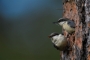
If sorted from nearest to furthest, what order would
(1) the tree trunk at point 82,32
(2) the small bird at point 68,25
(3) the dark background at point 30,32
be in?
1. (1) the tree trunk at point 82,32
2. (2) the small bird at point 68,25
3. (3) the dark background at point 30,32

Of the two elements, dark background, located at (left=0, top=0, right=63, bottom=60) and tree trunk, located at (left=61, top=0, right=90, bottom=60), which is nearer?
tree trunk, located at (left=61, top=0, right=90, bottom=60)

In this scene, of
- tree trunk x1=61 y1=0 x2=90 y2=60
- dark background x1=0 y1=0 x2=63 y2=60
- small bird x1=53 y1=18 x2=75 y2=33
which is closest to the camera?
tree trunk x1=61 y1=0 x2=90 y2=60

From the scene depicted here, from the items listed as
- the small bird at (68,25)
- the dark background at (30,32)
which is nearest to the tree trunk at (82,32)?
the small bird at (68,25)

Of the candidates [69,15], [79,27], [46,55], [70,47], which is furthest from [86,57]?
[46,55]

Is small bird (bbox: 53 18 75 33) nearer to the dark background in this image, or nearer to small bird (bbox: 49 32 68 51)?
small bird (bbox: 49 32 68 51)

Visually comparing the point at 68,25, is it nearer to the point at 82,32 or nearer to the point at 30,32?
the point at 82,32

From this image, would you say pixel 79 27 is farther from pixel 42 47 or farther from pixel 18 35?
pixel 18 35

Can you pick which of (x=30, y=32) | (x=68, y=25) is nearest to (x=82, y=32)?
(x=68, y=25)

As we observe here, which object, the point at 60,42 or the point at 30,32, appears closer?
the point at 60,42

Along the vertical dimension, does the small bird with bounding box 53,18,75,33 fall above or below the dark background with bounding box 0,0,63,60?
above

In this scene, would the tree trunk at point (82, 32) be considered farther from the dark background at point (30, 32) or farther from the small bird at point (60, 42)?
the dark background at point (30, 32)

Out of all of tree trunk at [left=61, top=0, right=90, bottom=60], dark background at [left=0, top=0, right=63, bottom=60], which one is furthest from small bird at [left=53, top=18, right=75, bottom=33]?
dark background at [left=0, top=0, right=63, bottom=60]

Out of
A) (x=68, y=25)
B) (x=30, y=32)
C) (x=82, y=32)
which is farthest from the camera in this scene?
(x=30, y=32)

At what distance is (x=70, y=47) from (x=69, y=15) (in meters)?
0.22
